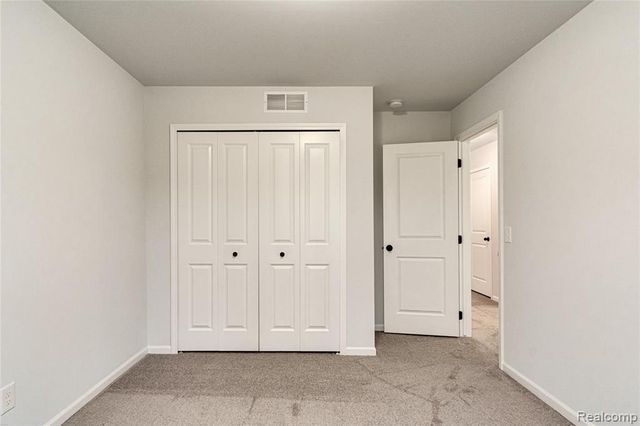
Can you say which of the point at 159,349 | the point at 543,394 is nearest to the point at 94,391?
the point at 159,349

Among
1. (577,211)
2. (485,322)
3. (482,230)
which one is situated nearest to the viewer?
(577,211)

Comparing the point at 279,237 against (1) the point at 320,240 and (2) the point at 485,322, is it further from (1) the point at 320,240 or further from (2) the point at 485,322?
(2) the point at 485,322

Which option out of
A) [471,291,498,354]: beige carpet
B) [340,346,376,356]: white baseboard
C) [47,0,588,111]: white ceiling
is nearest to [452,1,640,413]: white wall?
[47,0,588,111]: white ceiling

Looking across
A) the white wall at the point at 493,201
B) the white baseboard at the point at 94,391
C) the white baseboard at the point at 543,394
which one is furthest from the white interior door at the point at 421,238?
the white baseboard at the point at 94,391

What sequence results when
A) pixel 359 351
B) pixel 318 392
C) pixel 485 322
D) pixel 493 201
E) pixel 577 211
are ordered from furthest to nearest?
1. pixel 493 201
2. pixel 485 322
3. pixel 359 351
4. pixel 318 392
5. pixel 577 211

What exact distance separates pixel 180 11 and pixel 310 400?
8.27 feet

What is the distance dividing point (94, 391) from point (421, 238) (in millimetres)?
3015

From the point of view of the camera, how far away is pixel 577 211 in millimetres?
1983

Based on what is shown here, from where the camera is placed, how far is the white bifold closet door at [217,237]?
305cm

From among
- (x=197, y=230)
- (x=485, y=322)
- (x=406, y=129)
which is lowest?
(x=485, y=322)

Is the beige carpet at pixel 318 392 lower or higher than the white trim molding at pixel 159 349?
lower

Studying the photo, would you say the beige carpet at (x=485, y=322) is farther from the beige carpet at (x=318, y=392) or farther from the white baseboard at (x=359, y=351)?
the white baseboard at (x=359, y=351)

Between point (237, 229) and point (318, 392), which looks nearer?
point (318, 392)

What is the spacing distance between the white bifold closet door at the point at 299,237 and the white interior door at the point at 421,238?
2.72ft
